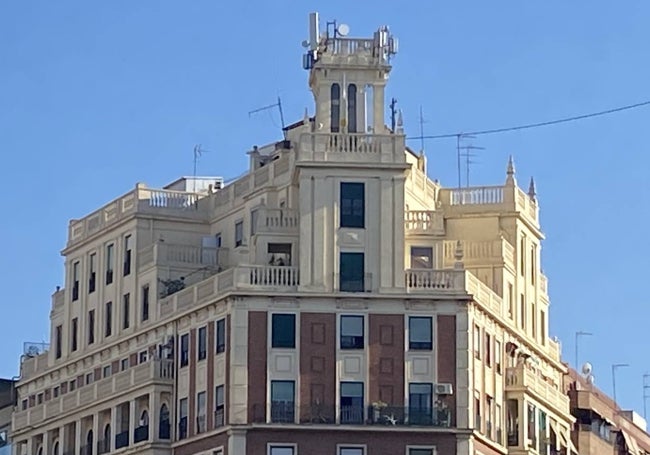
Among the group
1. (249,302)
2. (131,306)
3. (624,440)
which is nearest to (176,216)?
(131,306)

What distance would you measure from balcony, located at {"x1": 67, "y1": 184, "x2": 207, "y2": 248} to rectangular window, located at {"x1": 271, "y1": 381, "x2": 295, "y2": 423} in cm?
1537

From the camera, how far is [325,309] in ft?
338

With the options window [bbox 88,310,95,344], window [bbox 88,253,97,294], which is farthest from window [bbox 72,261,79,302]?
window [bbox 88,310,95,344]

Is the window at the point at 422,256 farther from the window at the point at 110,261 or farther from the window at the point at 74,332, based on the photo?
the window at the point at 74,332

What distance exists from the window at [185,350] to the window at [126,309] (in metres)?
7.00

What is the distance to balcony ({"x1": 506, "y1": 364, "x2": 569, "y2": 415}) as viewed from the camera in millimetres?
108188

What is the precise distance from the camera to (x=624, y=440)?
128m

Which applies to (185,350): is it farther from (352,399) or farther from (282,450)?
(352,399)

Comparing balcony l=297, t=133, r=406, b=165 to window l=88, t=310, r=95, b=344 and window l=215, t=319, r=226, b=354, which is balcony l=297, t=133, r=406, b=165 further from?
window l=88, t=310, r=95, b=344

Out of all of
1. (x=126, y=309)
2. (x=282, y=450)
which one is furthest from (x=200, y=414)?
(x=126, y=309)

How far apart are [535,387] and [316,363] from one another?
13418 millimetres

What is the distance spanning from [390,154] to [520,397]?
13.7 meters

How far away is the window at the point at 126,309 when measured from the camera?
11356cm

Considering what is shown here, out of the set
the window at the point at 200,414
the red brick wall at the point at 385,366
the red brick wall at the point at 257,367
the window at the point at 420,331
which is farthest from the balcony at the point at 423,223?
the window at the point at 200,414
